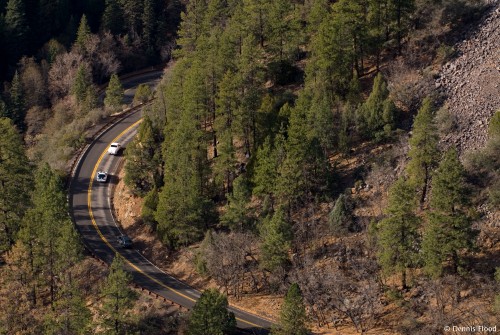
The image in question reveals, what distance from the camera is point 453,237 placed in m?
47.5

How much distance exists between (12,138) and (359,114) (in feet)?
107

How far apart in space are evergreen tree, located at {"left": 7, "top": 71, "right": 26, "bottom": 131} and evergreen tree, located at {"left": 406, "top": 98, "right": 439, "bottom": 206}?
233ft

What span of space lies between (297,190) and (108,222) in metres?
22.5

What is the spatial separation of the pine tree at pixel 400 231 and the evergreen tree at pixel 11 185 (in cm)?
3397

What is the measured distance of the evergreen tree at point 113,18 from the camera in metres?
119

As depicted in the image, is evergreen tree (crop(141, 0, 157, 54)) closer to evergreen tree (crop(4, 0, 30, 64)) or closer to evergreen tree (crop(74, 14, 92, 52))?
evergreen tree (crop(74, 14, 92, 52))

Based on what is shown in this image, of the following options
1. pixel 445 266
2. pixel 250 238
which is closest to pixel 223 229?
pixel 250 238

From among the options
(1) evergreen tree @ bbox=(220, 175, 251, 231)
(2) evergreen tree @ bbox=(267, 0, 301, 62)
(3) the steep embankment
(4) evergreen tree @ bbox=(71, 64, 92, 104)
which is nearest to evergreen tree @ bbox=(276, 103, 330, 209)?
(1) evergreen tree @ bbox=(220, 175, 251, 231)

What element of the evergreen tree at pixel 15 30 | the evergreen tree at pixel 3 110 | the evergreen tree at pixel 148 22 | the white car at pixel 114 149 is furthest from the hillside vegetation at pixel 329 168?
the evergreen tree at pixel 15 30

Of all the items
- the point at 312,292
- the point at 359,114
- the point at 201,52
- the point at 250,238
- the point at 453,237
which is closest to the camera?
the point at 453,237

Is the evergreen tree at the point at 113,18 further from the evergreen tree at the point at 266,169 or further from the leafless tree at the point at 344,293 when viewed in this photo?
the leafless tree at the point at 344,293

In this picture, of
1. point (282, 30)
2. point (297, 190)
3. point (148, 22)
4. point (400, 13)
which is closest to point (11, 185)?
point (297, 190)

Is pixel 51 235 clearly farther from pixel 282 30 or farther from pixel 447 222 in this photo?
pixel 282 30

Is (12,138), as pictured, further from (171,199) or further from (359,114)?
(359,114)
